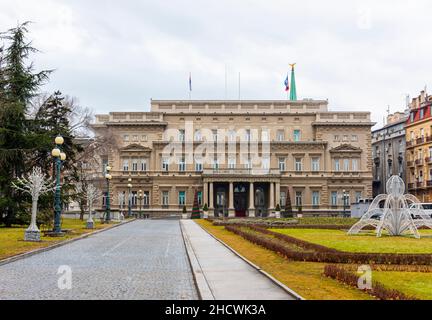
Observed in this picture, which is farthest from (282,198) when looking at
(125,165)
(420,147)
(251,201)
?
(125,165)

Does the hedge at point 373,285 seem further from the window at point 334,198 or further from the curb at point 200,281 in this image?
the window at point 334,198

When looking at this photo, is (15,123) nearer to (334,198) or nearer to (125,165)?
(125,165)

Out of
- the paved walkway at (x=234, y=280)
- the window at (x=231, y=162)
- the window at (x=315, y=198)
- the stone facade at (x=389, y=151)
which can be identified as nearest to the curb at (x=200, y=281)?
the paved walkway at (x=234, y=280)

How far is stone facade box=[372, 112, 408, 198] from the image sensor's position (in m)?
81.6

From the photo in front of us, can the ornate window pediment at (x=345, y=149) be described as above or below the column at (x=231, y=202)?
above

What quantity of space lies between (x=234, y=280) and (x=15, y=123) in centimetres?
3126

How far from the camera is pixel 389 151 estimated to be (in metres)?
85.8

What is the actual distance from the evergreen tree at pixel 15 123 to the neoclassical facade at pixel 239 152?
36.1 meters

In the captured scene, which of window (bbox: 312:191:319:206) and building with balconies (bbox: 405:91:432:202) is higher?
building with balconies (bbox: 405:91:432:202)

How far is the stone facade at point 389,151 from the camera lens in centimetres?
8162

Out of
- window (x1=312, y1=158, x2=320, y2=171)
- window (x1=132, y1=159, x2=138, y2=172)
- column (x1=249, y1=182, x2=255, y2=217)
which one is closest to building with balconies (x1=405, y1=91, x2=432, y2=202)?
window (x1=312, y1=158, x2=320, y2=171)

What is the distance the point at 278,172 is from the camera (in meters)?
73.6

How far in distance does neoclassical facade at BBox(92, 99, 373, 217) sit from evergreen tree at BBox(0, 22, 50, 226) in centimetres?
3606

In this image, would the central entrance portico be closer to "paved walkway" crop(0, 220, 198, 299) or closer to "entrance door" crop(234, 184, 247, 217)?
"entrance door" crop(234, 184, 247, 217)
